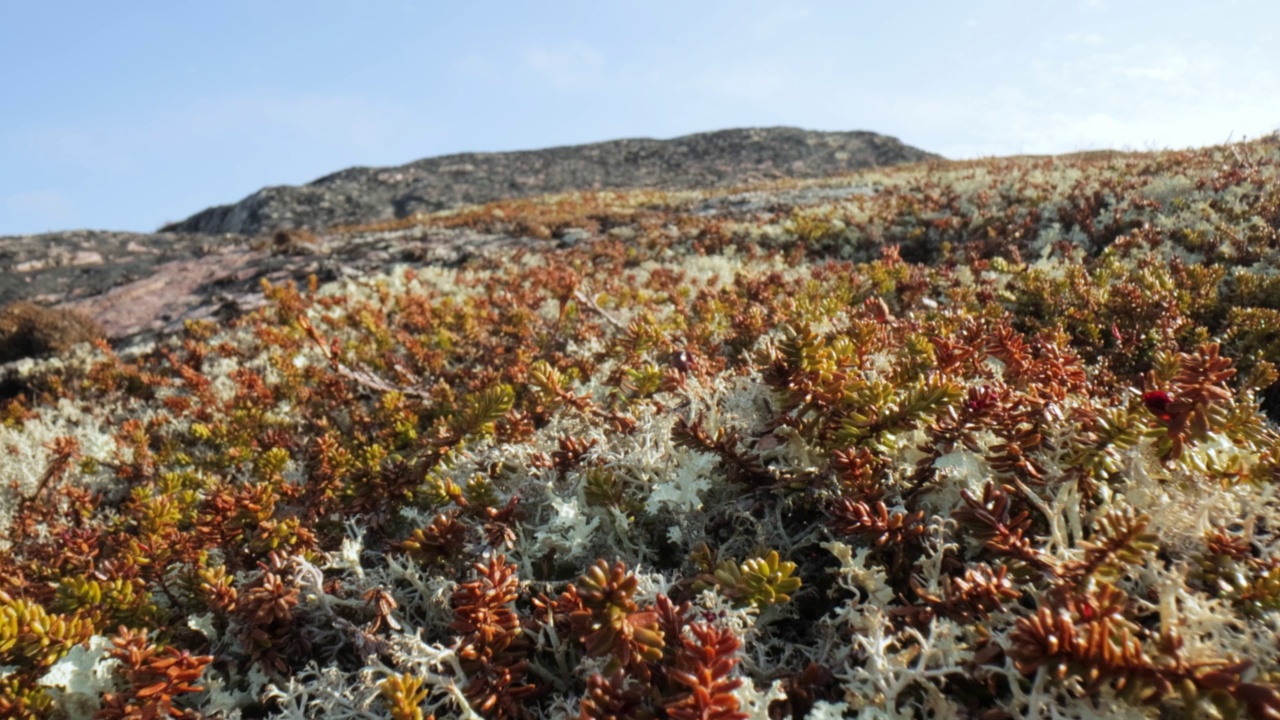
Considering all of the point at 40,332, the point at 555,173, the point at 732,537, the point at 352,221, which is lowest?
the point at 732,537

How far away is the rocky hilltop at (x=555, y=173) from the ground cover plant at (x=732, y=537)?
25.3m

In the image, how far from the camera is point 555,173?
33.6m

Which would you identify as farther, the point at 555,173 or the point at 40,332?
the point at 555,173

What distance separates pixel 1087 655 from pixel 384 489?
8.95ft

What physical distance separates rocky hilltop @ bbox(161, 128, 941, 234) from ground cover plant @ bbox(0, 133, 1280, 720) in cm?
2531

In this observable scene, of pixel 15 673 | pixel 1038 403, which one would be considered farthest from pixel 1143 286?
pixel 15 673

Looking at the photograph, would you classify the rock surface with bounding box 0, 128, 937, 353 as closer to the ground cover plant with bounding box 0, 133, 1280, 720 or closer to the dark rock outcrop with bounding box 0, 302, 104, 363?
the dark rock outcrop with bounding box 0, 302, 104, 363

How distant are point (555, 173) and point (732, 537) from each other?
33.0 m

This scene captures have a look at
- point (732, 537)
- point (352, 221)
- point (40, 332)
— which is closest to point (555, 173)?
point (352, 221)

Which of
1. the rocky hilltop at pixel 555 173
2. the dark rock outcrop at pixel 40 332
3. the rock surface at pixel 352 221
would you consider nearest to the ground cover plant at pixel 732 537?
the dark rock outcrop at pixel 40 332

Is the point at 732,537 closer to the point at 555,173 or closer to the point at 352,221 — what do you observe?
the point at 352,221

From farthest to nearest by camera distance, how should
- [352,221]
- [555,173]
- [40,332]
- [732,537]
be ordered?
1. [555,173]
2. [352,221]
3. [40,332]
4. [732,537]

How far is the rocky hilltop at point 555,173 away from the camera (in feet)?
93.9

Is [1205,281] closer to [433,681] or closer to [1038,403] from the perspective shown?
[1038,403]
